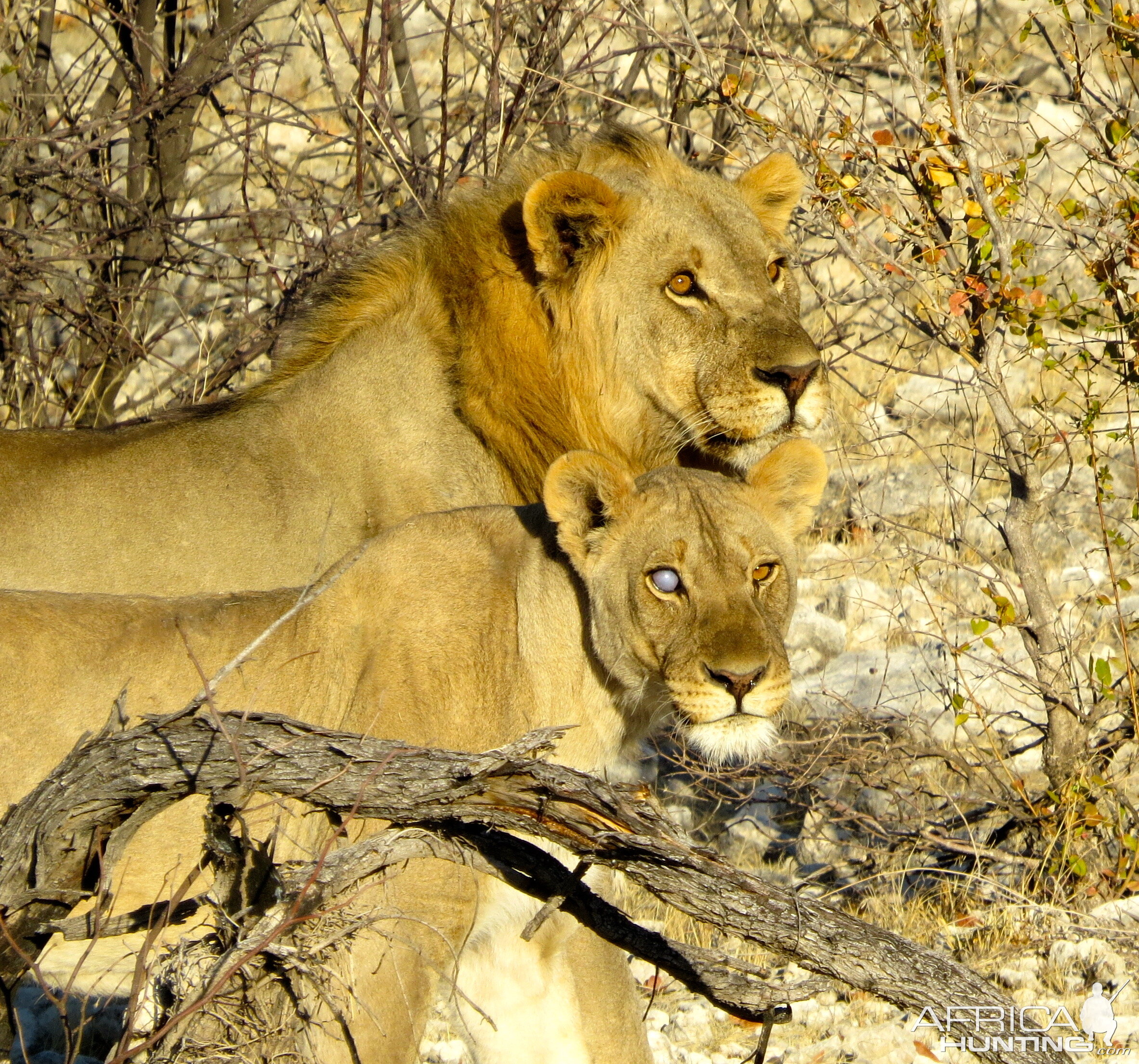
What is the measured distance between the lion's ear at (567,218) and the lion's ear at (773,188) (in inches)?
22.9

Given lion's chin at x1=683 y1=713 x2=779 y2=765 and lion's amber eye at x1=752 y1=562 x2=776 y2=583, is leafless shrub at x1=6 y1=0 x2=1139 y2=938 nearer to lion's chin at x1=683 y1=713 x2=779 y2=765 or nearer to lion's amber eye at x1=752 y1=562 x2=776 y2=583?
lion's amber eye at x1=752 y1=562 x2=776 y2=583

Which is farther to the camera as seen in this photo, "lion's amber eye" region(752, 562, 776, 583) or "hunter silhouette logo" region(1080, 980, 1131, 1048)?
"hunter silhouette logo" region(1080, 980, 1131, 1048)

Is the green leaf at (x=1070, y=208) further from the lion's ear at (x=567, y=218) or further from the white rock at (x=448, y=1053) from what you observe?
the white rock at (x=448, y=1053)

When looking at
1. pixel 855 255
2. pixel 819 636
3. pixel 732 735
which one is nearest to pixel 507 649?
pixel 732 735

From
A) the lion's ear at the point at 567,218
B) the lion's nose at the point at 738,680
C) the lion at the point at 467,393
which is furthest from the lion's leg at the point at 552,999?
the lion's ear at the point at 567,218

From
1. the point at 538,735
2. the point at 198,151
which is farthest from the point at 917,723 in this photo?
the point at 198,151

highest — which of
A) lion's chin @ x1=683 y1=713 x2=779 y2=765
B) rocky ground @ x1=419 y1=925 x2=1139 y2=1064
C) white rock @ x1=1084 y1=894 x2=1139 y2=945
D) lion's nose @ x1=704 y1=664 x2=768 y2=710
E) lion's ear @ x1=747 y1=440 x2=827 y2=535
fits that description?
lion's ear @ x1=747 y1=440 x2=827 y2=535

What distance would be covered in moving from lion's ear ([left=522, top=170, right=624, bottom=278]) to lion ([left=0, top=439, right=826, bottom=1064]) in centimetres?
110

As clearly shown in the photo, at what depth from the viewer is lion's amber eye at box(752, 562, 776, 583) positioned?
3.80 m

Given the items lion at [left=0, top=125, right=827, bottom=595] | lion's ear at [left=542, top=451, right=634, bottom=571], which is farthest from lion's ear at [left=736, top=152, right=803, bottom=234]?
lion's ear at [left=542, top=451, right=634, bottom=571]

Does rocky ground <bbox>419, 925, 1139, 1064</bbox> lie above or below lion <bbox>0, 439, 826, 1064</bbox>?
below

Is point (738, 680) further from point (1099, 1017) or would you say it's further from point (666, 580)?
point (1099, 1017)

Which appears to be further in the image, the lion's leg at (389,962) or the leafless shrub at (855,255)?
the leafless shrub at (855,255)

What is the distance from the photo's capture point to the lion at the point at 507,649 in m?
3.73
